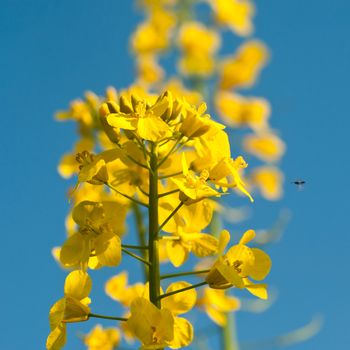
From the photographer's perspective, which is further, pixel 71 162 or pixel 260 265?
pixel 71 162

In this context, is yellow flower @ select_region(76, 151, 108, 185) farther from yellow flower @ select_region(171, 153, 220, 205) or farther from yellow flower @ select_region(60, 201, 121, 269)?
yellow flower @ select_region(171, 153, 220, 205)

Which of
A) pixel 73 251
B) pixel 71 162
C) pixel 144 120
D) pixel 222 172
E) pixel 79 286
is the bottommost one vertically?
pixel 79 286

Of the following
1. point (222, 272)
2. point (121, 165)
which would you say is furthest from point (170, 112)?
point (222, 272)

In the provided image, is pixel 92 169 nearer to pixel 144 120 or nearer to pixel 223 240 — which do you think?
pixel 144 120

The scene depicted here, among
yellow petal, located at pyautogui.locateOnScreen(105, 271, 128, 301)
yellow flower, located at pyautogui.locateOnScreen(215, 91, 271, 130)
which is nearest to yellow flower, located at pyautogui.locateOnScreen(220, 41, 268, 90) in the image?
yellow flower, located at pyautogui.locateOnScreen(215, 91, 271, 130)

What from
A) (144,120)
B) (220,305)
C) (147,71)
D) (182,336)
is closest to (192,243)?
(182,336)

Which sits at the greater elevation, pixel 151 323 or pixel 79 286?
pixel 79 286
